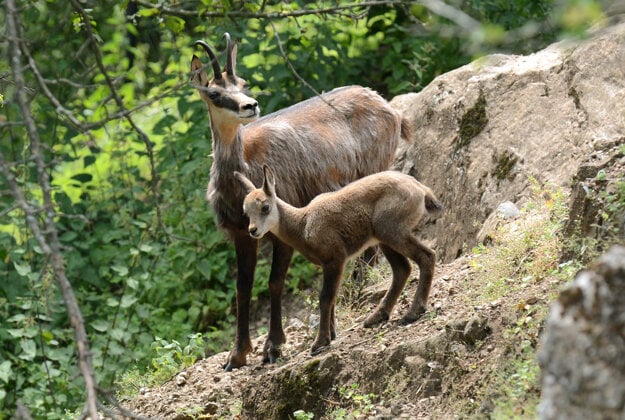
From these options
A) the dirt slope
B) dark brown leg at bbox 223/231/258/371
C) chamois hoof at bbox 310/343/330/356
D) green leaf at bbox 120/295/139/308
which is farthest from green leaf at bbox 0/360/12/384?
chamois hoof at bbox 310/343/330/356

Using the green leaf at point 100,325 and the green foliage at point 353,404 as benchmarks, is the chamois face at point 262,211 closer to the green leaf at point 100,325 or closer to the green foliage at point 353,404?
the green foliage at point 353,404

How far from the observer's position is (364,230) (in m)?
7.47

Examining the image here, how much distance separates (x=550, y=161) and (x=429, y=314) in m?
2.12

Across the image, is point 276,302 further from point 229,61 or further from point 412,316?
point 229,61

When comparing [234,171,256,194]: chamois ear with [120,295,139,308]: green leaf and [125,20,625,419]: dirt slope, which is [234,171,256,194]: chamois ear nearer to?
[125,20,625,419]: dirt slope

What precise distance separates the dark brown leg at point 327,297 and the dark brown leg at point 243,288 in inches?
41.2

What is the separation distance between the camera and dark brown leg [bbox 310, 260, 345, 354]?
297 inches

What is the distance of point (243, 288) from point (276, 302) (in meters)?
0.38

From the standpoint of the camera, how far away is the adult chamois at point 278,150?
27.9ft

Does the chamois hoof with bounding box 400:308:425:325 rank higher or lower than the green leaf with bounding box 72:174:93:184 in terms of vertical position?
higher

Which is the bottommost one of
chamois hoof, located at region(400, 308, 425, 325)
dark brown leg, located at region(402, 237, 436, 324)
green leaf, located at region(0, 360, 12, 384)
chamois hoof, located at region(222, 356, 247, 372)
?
green leaf, located at region(0, 360, 12, 384)

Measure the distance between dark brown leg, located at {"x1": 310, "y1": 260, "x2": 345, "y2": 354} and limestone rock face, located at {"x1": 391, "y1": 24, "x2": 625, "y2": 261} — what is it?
5.30ft

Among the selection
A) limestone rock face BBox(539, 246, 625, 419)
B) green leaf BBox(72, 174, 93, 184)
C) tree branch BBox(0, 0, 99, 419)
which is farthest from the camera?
green leaf BBox(72, 174, 93, 184)

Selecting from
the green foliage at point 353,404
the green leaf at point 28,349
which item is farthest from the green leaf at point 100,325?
the green foliage at point 353,404
